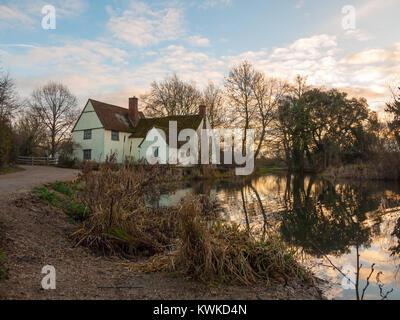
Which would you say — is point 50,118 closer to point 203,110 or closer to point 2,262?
point 203,110

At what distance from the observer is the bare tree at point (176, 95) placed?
122 feet

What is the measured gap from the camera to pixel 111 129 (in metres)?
32.8

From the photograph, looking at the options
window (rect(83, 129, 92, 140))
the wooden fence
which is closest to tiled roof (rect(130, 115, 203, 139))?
window (rect(83, 129, 92, 140))

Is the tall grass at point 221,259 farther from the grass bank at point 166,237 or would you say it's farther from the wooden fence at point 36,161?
the wooden fence at point 36,161

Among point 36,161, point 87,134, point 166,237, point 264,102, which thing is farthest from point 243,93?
point 166,237

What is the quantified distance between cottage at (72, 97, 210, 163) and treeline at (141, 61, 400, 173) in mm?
3591

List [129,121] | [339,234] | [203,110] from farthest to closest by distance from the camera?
[129,121]
[203,110]
[339,234]

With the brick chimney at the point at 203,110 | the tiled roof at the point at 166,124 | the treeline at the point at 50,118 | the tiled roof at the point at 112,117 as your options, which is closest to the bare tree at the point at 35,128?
the treeline at the point at 50,118

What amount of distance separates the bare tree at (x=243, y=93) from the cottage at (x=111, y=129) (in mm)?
3978

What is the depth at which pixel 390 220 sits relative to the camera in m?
9.69

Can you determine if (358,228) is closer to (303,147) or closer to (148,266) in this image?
(148,266)

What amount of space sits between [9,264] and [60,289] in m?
Answer: 1.14

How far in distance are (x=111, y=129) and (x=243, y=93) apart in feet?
52.5
